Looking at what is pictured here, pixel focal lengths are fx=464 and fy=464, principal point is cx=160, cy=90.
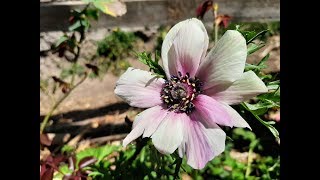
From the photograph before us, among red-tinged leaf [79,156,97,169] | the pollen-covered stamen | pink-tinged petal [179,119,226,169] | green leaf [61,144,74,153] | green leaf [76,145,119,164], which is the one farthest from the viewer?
green leaf [61,144,74,153]

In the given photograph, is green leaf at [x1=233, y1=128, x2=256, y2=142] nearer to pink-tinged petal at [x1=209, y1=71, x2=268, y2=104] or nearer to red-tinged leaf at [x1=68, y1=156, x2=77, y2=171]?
red-tinged leaf at [x1=68, y1=156, x2=77, y2=171]

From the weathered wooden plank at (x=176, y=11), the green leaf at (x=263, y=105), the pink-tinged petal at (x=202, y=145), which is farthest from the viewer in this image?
the weathered wooden plank at (x=176, y=11)

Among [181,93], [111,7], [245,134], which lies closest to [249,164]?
[245,134]

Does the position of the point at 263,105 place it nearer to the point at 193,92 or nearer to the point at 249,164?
the point at 193,92

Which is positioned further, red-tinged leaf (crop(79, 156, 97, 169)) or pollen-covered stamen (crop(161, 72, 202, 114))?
red-tinged leaf (crop(79, 156, 97, 169))

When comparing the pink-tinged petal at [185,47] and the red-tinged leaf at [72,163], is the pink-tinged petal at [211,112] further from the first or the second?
the red-tinged leaf at [72,163]

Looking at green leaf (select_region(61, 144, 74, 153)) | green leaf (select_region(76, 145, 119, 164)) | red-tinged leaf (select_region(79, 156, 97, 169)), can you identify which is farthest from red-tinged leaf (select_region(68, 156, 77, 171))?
green leaf (select_region(61, 144, 74, 153))

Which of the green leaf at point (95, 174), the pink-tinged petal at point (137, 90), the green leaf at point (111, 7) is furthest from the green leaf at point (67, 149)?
the pink-tinged petal at point (137, 90)
